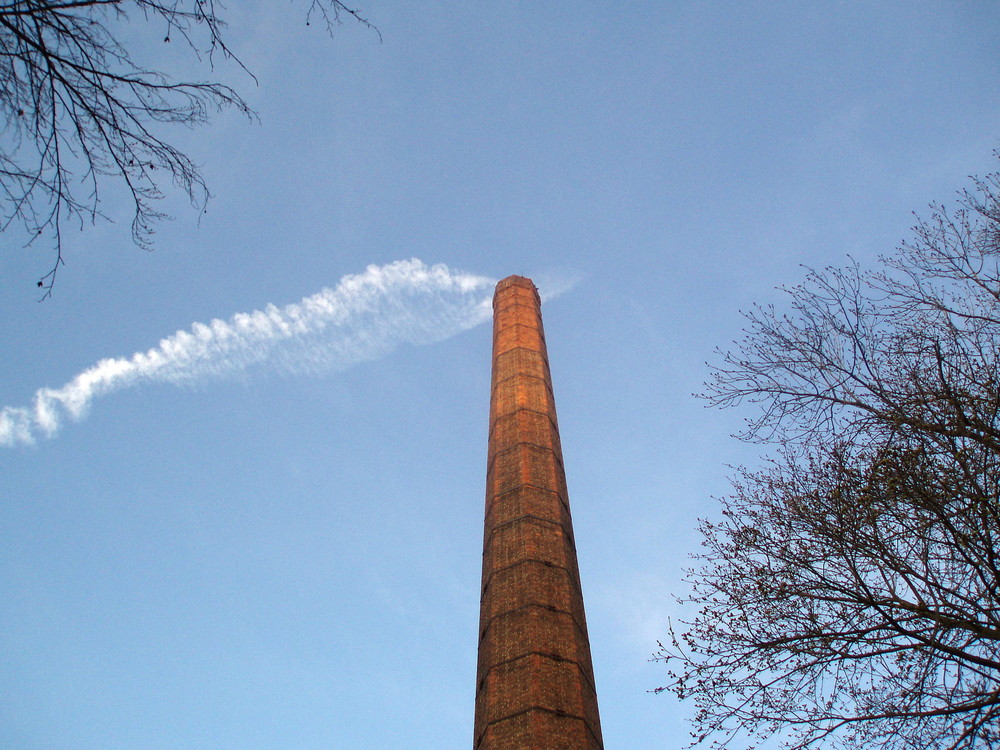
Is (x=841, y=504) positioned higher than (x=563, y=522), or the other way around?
(x=563, y=522)

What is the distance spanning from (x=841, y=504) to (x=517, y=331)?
35.1 feet

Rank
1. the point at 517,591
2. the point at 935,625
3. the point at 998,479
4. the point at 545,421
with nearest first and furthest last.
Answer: the point at 935,625 < the point at 998,479 < the point at 517,591 < the point at 545,421

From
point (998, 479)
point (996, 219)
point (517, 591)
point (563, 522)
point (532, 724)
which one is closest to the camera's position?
point (998, 479)

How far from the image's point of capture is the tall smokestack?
7.94 m

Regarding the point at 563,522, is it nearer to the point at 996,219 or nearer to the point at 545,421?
the point at 545,421

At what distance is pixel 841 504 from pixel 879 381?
5.45ft

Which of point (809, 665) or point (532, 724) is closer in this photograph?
point (809, 665)

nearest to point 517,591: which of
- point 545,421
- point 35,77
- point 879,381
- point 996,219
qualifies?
point 545,421

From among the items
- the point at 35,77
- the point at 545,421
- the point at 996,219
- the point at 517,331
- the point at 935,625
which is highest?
the point at 517,331

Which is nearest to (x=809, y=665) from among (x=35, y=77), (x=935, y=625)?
(x=935, y=625)

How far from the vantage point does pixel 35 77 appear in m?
3.25

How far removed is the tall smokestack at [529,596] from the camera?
794cm

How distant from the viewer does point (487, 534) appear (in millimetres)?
11273

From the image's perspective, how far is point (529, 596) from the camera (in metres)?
9.43
